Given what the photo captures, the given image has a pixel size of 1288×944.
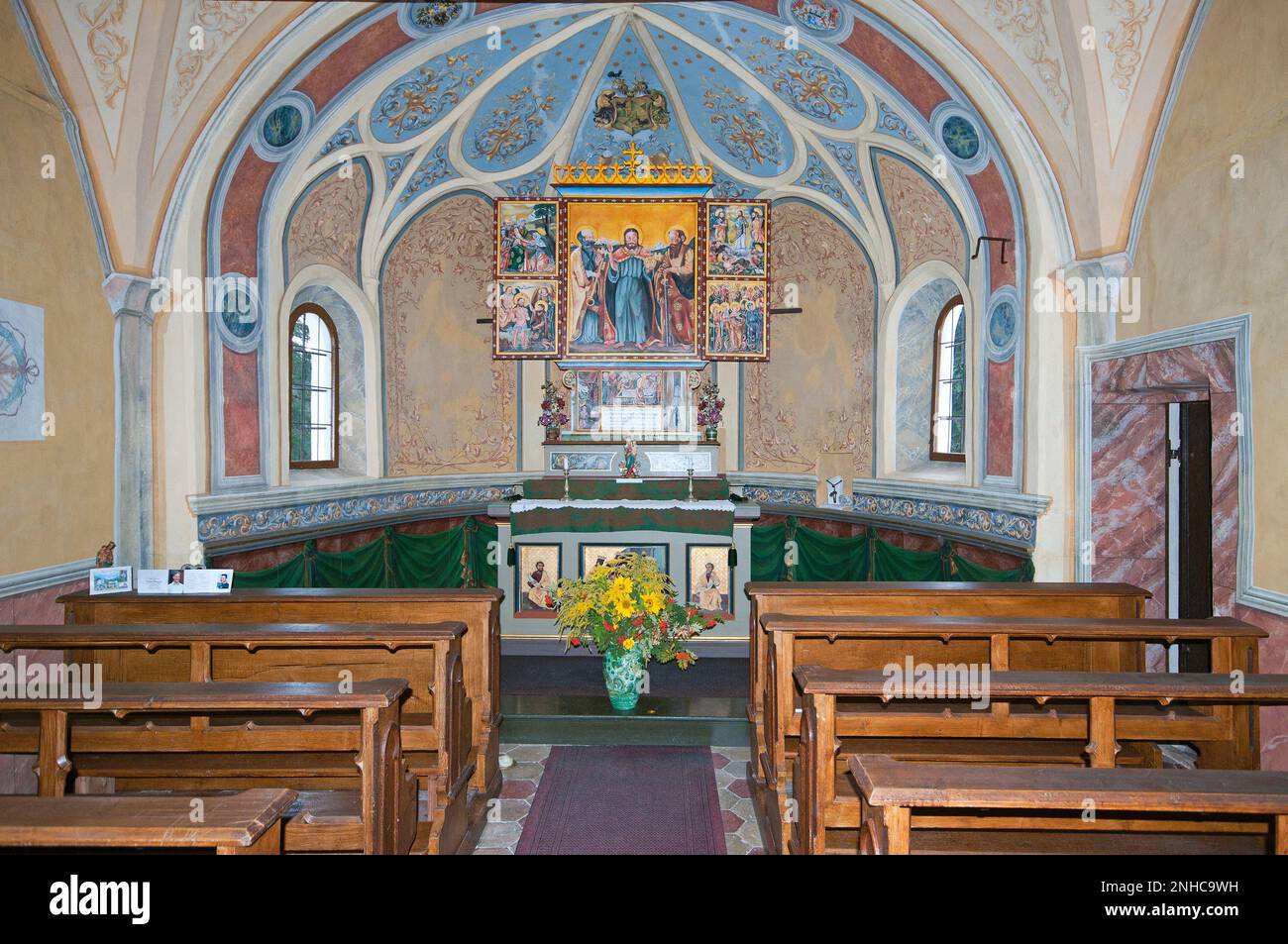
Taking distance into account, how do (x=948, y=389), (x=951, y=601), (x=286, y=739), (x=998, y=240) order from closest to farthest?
1. (x=286, y=739)
2. (x=951, y=601)
3. (x=998, y=240)
4. (x=948, y=389)

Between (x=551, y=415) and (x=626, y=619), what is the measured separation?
546cm

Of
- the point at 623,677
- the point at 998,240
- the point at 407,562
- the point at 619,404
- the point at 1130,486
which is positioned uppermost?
the point at 998,240

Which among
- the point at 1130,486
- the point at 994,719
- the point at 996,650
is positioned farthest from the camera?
the point at 1130,486

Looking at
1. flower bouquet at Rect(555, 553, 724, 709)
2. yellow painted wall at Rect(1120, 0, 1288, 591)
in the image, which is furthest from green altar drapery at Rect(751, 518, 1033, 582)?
flower bouquet at Rect(555, 553, 724, 709)

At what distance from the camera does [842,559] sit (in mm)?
11086

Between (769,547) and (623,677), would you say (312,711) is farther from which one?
(769,547)

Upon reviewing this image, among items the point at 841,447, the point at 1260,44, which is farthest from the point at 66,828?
the point at 841,447

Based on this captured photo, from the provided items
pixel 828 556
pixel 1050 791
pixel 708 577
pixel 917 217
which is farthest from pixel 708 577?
pixel 1050 791

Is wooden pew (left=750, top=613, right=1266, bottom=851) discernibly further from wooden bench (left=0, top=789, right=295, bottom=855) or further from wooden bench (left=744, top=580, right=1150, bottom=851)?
wooden bench (left=0, top=789, right=295, bottom=855)

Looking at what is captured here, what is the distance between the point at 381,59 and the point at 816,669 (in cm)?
773

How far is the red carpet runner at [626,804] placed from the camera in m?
4.77

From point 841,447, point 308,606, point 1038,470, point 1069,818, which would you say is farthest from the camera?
point 841,447

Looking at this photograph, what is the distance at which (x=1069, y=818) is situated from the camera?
3.38 m
